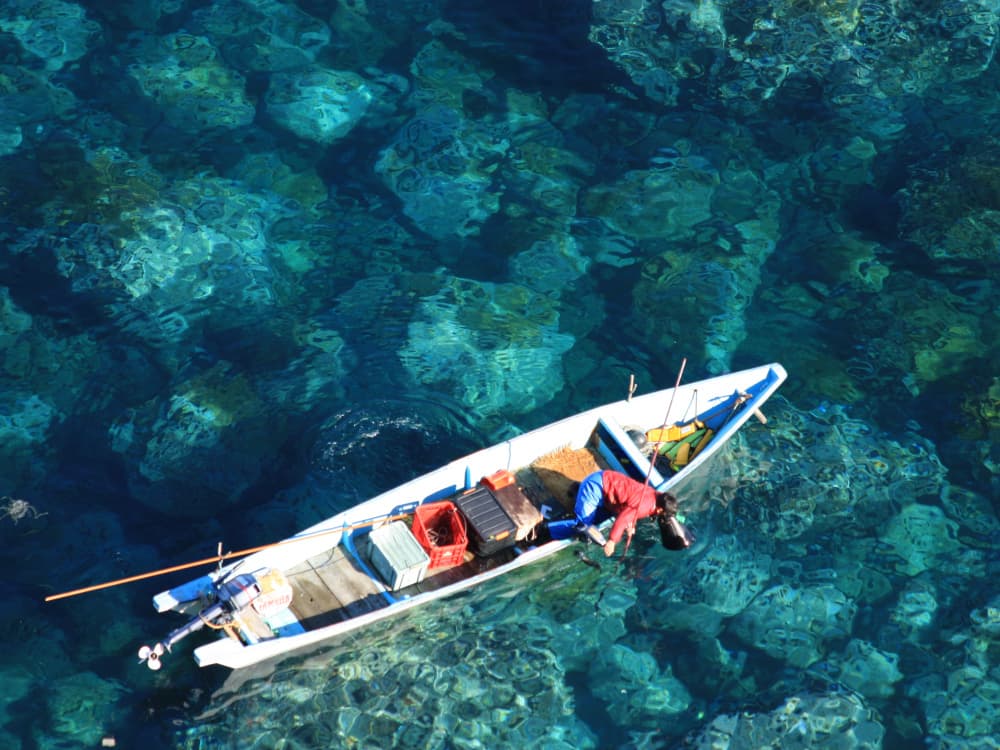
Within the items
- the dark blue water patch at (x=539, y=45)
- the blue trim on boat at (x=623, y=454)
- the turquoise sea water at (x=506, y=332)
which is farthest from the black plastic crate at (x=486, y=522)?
the dark blue water patch at (x=539, y=45)

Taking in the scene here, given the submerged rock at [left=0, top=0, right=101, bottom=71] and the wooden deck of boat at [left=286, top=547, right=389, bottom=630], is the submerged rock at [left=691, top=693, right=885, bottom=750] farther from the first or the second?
the submerged rock at [left=0, top=0, right=101, bottom=71]

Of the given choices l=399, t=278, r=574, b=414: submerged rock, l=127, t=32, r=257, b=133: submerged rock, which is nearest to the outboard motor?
l=399, t=278, r=574, b=414: submerged rock

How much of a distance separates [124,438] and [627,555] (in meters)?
10.4

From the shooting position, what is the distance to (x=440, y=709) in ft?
65.3

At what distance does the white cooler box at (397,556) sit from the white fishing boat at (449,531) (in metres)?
0.02

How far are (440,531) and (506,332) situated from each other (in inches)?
242

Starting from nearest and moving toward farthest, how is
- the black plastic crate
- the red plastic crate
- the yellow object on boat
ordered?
the red plastic crate
the black plastic crate
the yellow object on boat

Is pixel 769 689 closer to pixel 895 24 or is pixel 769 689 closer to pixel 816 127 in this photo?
pixel 816 127

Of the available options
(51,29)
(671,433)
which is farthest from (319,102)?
(671,433)

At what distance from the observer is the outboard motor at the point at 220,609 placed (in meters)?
19.0

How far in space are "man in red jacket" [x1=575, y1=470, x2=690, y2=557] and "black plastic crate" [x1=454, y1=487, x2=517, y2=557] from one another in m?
1.42

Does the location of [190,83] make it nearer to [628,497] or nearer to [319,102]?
[319,102]

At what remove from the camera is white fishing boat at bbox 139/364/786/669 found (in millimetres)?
19703

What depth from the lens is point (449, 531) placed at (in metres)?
21.8
